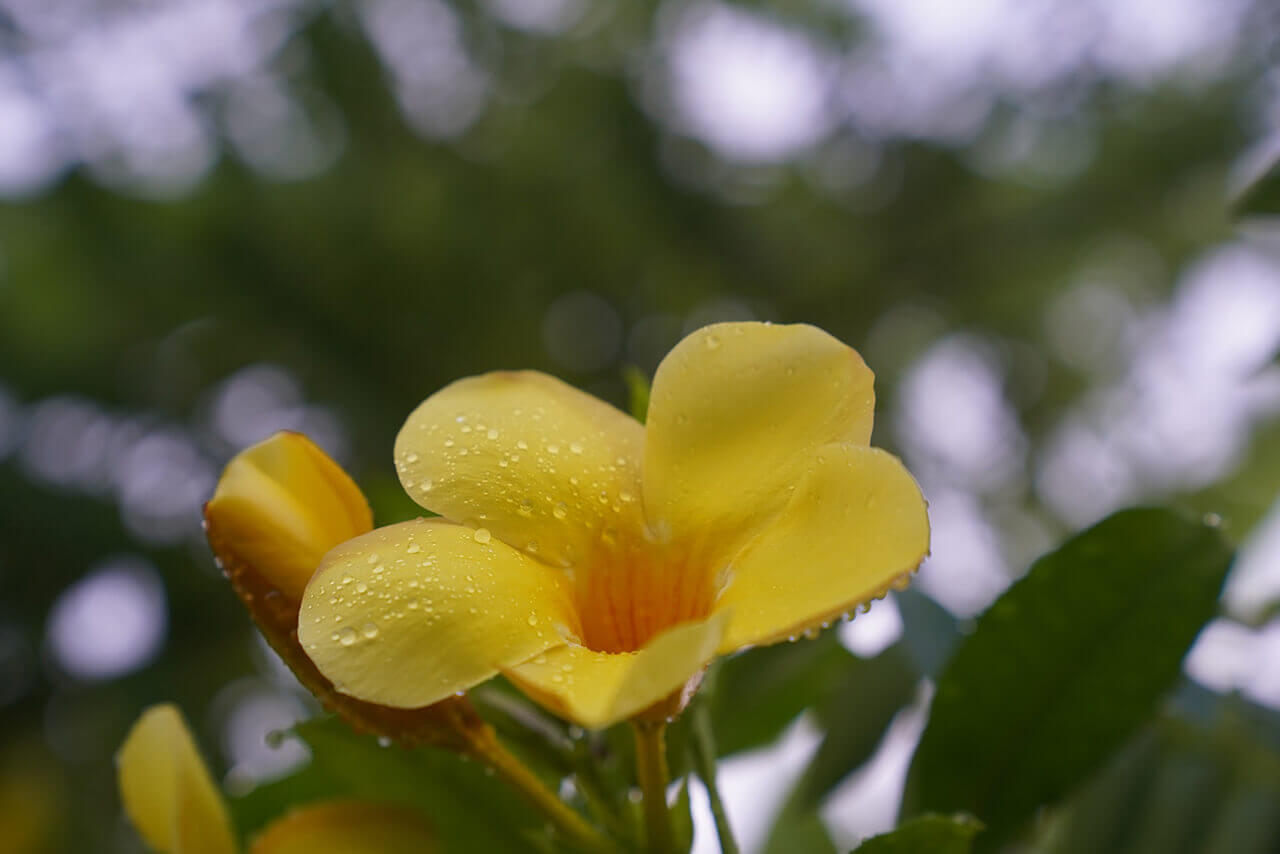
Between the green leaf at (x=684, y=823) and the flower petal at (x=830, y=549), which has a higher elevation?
the flower petal at (x=830, y=549)

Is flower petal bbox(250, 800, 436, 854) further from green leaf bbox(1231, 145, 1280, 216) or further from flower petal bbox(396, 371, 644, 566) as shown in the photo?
green leaf bbox(1231, 145, 1280, 216)

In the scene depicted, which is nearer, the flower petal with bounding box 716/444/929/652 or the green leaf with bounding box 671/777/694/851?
the flower petal with bounding box 716/444/929/652

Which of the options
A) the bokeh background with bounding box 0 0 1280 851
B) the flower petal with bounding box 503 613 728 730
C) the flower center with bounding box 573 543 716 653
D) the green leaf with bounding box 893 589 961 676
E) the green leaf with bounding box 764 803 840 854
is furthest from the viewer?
the bokeh background with bounding box 0 0 1280 851

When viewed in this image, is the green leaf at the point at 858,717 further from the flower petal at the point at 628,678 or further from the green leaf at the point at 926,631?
the flower petal at the point at 628,678

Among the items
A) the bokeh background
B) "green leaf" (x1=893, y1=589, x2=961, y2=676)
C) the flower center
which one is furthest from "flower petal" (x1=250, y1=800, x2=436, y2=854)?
the bokeh background

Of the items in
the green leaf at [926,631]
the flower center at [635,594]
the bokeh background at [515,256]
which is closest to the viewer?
the flower center at [635,594]

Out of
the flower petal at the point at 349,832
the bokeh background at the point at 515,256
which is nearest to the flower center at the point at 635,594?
the flower petal at the point at 349,832
